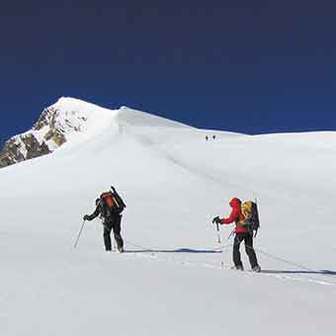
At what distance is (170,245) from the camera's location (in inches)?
547

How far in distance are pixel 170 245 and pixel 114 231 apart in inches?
74.2

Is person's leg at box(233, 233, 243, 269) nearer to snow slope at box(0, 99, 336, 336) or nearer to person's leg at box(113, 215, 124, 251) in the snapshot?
snow slope at box(0, 99, 336, 336)

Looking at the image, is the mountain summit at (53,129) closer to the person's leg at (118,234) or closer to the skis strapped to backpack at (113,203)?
the skis strapped to backpack at (113,203)

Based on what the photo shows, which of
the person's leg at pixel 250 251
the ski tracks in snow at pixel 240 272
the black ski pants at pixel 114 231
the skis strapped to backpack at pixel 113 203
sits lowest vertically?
the ski tracks in snow at pixel 240 272

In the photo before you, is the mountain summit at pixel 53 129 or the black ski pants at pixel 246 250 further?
the mountain summit at pixel 53 129

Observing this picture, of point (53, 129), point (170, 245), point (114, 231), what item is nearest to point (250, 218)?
point (114, 231)

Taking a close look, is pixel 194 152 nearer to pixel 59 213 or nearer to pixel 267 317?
pixel 59 213

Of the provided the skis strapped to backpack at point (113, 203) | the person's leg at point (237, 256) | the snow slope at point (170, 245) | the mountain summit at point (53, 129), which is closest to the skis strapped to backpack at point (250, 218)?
the person's leg at point (237, 256)

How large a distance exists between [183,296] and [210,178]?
71.0ft

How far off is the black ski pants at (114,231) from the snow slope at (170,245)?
1.01 ft

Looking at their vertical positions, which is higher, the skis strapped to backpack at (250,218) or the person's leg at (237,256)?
the skis strapped to backpack at (250,218)

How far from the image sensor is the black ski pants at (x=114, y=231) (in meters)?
12.2

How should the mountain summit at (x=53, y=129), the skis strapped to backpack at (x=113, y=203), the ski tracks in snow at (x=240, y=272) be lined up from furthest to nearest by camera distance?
the mountain summit at (x=53, y=129) → the skis strapped to backpack at (x=113, y=203) → the ski tracks in snow at (x=240, y=272)

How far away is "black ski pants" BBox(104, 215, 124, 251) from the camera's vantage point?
12244mm
